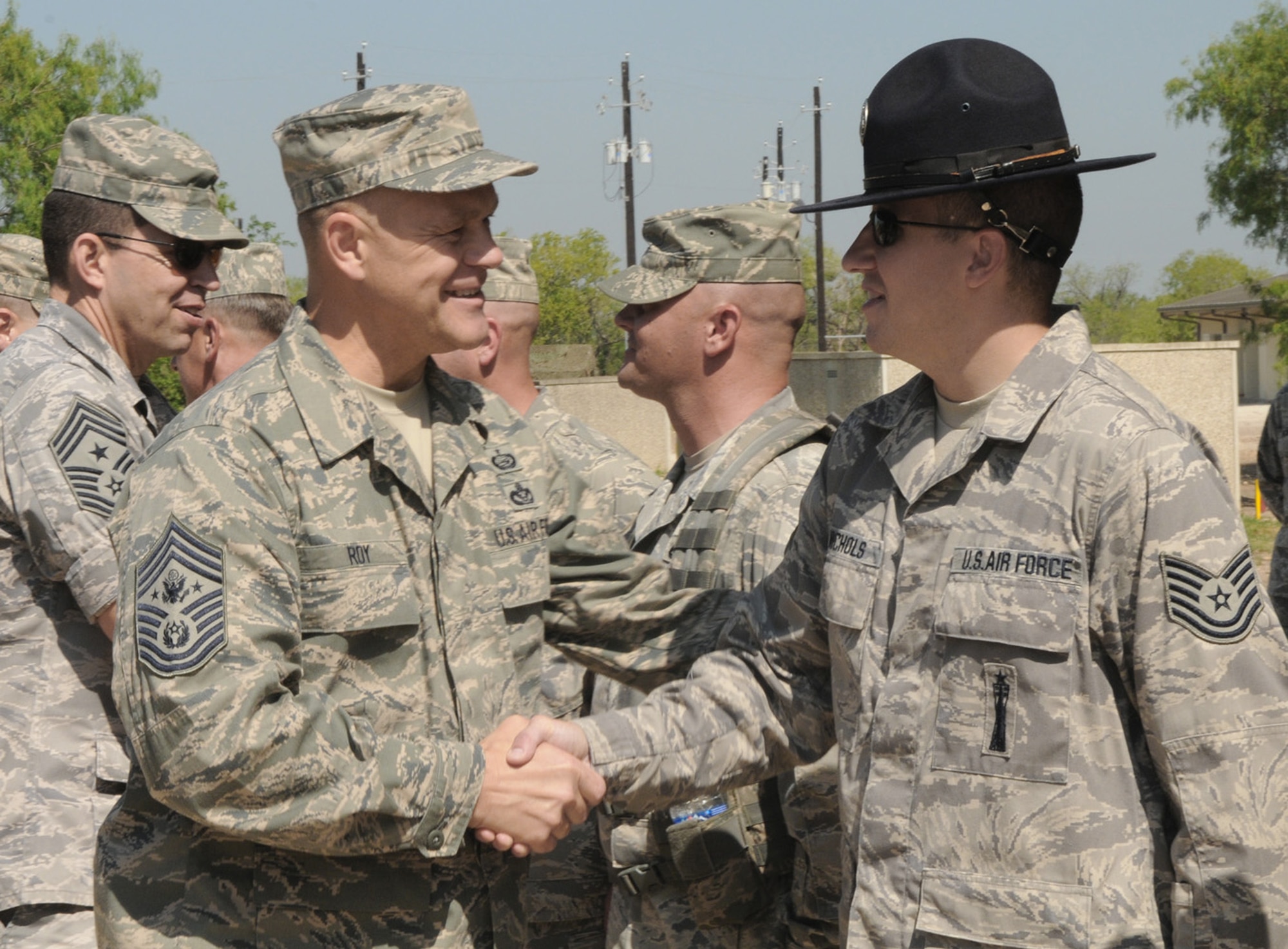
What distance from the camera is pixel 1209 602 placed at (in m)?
2.48

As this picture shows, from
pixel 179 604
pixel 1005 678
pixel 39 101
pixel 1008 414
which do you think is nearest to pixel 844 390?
pixel 39 101

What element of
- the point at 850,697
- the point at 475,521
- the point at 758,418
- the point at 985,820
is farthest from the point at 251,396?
the point at 758,418

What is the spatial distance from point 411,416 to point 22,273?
4.94 meters

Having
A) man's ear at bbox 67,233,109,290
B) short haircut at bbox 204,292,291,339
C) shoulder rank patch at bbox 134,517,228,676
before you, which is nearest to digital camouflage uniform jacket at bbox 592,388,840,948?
shoulder rank patch at bbox 134,517,228,676

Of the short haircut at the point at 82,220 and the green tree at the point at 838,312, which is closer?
the short haircut at the point at 82,220

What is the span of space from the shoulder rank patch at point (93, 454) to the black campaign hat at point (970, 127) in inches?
89.2

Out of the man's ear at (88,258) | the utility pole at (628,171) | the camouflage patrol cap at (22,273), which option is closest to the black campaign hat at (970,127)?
the man's ear at (88,258)

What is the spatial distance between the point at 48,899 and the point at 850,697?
2.49 metres

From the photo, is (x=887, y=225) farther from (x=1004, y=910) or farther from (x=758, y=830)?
(x=758, y=830)

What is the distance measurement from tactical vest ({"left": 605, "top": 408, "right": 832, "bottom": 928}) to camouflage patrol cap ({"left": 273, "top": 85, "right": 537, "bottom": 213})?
1.34m

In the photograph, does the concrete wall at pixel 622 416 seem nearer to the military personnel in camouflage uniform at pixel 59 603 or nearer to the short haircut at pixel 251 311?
the short haircut at pixel 251 311

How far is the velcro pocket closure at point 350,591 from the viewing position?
2.99 metres

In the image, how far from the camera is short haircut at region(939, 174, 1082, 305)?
9.46 ft

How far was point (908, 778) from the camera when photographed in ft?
9.22
